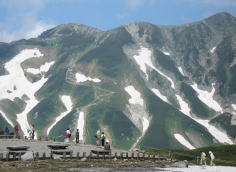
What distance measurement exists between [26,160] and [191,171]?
74.9ft

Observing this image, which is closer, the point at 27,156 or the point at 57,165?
the point at 57,165

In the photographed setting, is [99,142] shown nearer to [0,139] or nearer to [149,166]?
[0,139]

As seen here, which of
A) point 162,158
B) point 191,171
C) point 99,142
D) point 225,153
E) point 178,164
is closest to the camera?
point 191,171

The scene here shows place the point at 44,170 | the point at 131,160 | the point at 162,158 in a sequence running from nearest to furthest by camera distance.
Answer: the point at 44,170
the point at 131,160
the point at 162,158

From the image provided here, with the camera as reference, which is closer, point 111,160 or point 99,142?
point 111,160

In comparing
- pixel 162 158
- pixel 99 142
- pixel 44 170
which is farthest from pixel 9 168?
pixel 99 142

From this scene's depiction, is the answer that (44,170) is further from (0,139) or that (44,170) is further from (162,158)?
(0,139)

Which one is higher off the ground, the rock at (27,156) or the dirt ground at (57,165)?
the rock at (27,156)

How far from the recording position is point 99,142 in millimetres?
96250

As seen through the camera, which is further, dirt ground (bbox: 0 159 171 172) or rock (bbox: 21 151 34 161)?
rock (bbox: 21 151 34 161)

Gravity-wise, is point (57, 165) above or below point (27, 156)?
below

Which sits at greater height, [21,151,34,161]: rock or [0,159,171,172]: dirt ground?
[21,151,34,161]: rock

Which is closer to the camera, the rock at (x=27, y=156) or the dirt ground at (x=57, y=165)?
the dirt ground at (x=57, y=165)

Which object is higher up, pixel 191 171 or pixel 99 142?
pixel 99 142
